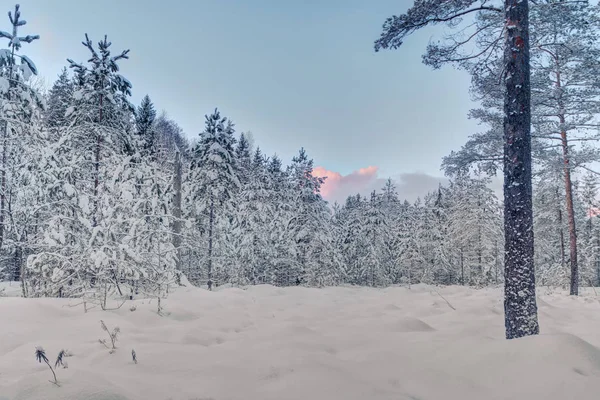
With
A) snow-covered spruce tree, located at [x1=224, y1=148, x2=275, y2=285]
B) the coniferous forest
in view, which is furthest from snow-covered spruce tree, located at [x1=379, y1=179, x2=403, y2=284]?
snow-covered spruce tree, located at [x1=224, y1=148, x2=275, y2=285]

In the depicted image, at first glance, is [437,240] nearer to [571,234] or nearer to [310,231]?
[310,231]

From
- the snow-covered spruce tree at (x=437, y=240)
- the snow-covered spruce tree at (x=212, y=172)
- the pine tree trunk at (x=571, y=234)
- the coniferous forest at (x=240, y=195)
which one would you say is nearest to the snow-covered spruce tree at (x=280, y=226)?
the coniferous forest at (x=240, y=195)

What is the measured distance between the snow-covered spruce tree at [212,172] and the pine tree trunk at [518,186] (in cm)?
1712

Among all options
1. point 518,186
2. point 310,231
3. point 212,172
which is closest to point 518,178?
point 518,186

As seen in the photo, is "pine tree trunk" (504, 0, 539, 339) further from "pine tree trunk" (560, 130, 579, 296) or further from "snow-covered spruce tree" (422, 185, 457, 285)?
"snow-covered spruce tree" (422, 185, 457, 285)

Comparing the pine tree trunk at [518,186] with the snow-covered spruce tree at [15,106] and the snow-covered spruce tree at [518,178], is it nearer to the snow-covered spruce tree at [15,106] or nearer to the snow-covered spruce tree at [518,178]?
the snow-covered spruce tree at [518,178]

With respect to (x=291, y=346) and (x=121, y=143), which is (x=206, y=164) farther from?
(x=291, y=346)

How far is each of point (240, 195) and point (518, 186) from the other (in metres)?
23.9

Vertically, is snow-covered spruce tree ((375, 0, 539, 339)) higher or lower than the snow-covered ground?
higher

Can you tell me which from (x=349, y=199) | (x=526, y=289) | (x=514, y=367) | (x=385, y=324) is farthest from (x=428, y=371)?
(x=349, y=199)

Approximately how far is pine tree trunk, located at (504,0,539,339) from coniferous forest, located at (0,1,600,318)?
749mm

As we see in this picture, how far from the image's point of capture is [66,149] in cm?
900

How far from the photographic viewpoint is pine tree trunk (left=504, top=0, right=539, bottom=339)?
14.4 feet

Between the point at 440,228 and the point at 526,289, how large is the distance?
31761 millimetres
